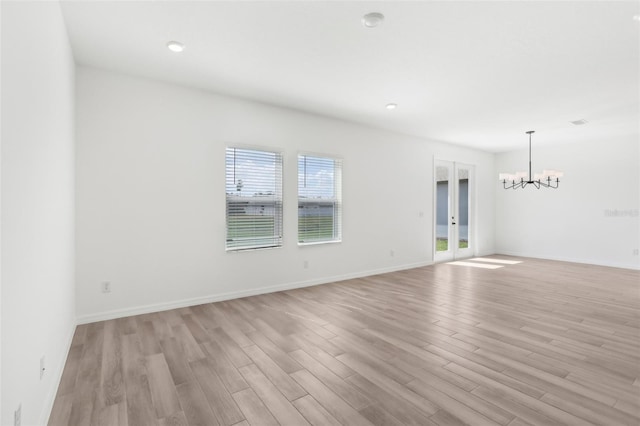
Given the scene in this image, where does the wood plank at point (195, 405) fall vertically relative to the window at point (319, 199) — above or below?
below

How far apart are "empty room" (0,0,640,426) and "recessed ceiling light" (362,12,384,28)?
0.03 meters

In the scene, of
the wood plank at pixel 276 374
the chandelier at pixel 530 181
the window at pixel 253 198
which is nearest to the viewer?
the wood plank at pixel 276 374

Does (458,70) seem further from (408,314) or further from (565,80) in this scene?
(408,314)

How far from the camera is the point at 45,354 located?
1.91m

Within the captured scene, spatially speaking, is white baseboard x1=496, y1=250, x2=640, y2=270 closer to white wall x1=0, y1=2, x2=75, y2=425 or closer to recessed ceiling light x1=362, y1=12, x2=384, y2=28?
recessed ceiling light x1=362, y1=12, x2=384, y2=28

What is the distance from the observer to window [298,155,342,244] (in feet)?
16.4

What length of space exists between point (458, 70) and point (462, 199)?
5.09 meters

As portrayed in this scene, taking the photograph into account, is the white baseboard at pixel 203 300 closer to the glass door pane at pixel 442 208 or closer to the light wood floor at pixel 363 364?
the light wood floor at pixel 363 364

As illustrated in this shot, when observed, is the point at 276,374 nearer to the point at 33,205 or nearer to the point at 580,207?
the point at 33,205

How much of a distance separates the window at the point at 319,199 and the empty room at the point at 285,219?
0.12 feet

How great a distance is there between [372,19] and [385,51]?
58 cm

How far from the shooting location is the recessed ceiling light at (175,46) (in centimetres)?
292

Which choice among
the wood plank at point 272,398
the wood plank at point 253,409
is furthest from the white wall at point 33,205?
the wood plank at point 272,398

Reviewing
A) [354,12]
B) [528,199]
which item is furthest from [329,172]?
[528,199]
